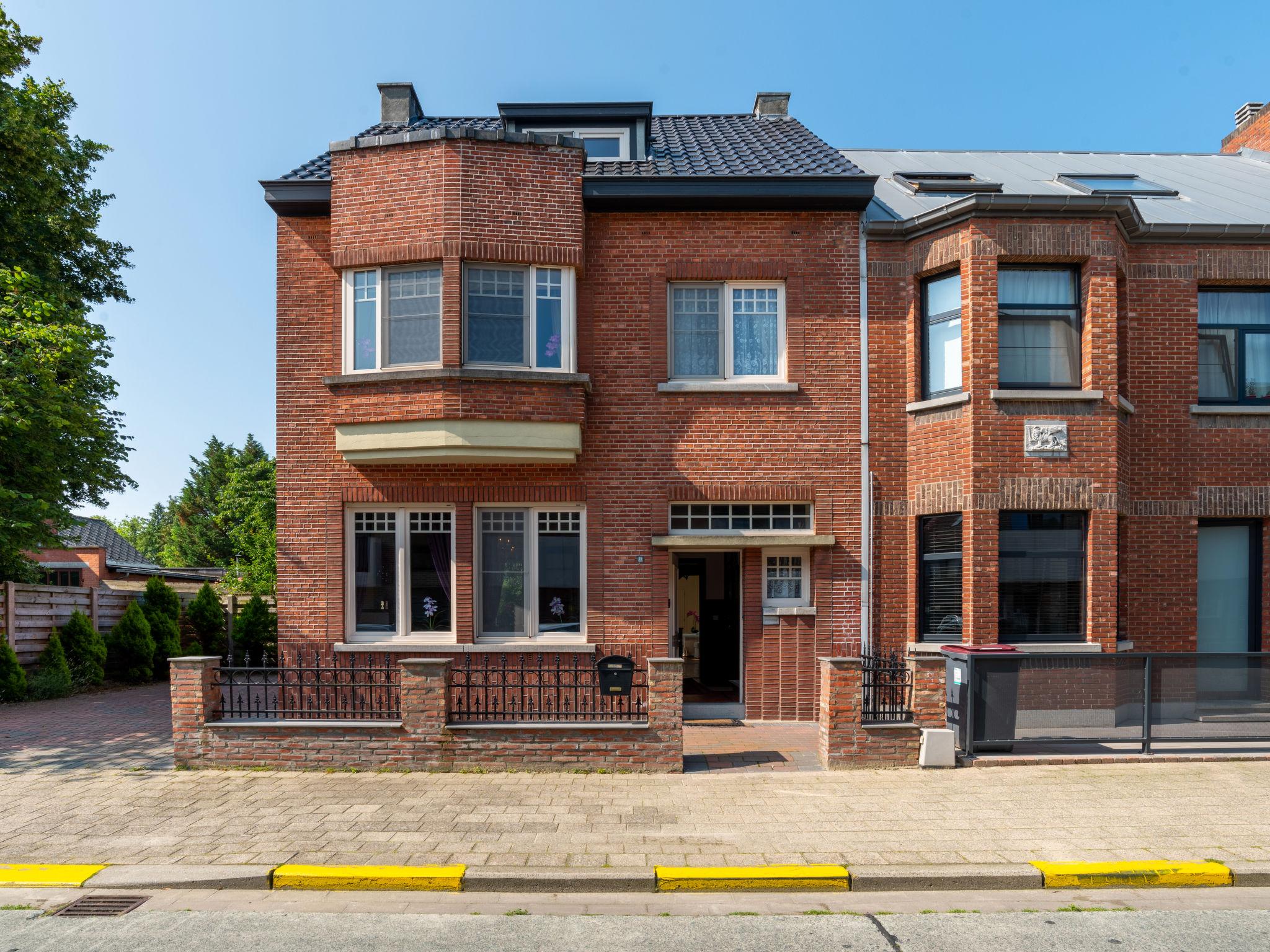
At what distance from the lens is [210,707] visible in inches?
350

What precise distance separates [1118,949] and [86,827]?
8013 mm

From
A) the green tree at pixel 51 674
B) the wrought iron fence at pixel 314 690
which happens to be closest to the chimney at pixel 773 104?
the wrought iron fence at pixel 314 690

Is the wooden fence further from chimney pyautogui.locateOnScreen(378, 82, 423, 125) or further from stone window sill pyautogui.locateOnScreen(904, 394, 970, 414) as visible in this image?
stone window sill pyautogui.locateOnScreen(904, 394, 970, 414)

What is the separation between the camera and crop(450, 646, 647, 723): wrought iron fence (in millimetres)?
8883

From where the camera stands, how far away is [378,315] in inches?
426

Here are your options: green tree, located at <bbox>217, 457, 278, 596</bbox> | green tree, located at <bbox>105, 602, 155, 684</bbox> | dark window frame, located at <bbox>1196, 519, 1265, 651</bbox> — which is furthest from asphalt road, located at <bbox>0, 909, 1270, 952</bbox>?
green tree, located at <bbox>217, 457, 278, 596</bbox>

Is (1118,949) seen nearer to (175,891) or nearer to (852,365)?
(175,891)

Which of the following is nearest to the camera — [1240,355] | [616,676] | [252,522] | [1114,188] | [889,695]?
[889,695]

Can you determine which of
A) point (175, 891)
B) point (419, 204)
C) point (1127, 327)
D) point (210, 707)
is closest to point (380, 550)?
point (210, 707)

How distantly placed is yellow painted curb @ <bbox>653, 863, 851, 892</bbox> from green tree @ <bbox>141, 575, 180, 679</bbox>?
1439cm

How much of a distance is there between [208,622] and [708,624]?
1251 centimetres

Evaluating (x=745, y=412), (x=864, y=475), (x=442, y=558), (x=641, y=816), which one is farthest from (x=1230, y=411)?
(x=442, y=558)

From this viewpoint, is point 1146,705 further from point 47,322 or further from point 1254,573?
point 47,322

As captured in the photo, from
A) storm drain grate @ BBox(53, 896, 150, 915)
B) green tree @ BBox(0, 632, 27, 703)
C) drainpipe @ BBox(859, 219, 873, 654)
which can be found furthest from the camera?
green tree @ BBox(0, 632, 27, 703)
